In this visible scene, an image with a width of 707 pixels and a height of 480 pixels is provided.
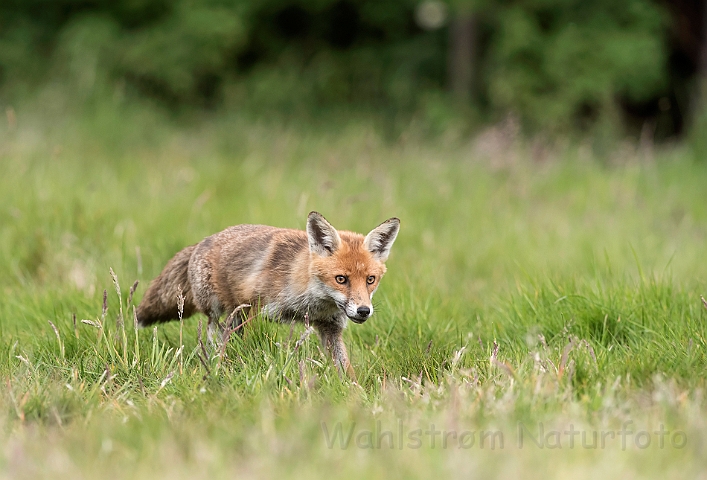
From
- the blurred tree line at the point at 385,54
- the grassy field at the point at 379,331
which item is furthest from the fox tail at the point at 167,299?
the blurred tree line at the point at 385,54

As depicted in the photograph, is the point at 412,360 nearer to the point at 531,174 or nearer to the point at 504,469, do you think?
the point at 504,469

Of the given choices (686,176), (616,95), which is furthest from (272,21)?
(686,176)

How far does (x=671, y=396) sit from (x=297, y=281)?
2.35m

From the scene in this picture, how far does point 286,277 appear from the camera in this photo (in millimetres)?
4750

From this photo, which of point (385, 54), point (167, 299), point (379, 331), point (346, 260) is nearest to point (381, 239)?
point (346, 260)

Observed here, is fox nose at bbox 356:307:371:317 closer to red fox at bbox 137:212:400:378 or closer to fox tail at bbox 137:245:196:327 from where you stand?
red fox at bbox 137:212:400:378

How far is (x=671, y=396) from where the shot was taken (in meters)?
3.17

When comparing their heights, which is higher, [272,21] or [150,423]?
[272,21]

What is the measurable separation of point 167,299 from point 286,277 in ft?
2.87

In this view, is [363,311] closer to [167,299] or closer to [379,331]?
[379,331]

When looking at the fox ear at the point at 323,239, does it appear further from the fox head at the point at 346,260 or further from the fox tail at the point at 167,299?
the fox tail at the point at 167,299

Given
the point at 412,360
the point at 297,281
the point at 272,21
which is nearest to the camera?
the point at 412,360

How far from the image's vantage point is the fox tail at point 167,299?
4.99 m

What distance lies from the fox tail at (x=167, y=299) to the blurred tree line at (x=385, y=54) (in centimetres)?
835
